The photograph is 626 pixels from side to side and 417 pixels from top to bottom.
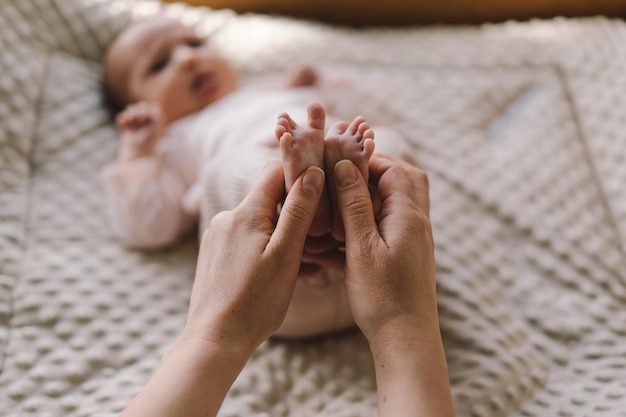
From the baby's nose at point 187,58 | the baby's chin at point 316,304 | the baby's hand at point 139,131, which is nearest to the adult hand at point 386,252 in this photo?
the baby's chin at point 316,304

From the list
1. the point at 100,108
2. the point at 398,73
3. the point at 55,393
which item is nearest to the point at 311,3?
the point at 398,73

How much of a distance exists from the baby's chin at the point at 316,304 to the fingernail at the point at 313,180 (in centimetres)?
16

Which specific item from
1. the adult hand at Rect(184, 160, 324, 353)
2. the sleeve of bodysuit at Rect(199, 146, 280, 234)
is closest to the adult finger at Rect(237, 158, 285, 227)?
the adult hand at Rect(184, 160, 324, 353)

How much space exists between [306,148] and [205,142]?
1.67 ft

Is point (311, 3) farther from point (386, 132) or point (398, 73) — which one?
point (386, 132)

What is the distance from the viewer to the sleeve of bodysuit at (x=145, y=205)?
3.47ft

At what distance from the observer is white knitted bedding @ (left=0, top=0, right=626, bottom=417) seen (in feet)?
2.76

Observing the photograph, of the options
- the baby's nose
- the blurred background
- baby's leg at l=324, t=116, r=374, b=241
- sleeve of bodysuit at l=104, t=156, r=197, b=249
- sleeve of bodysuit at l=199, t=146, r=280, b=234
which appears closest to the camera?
baby's leg at l=324, t=116, r=374, b=241

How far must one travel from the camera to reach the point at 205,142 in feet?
3.96

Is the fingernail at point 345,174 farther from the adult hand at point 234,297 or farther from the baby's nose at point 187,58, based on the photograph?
the baby's nose at point 187,58

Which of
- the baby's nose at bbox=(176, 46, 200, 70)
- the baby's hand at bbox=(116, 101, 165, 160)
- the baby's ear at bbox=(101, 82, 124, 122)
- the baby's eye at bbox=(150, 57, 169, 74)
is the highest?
the baby's eye at bbox=(150, 57, 169, 74)

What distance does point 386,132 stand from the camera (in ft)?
3.20

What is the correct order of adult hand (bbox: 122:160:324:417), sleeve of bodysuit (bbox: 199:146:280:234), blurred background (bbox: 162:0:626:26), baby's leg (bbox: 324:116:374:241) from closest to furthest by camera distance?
1. adult hand (bbox: 122:160:324:417)
2. baby's leg (bbox: 324:116:374:241)
3. sleeve of bodysuit (bbox: 199:146:280:234)
4. blurred background (bbox: 162:0:626:26)

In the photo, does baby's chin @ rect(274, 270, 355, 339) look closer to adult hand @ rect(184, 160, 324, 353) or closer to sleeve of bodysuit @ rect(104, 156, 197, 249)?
adult hand @ rect(184, 160, 324, 353)
